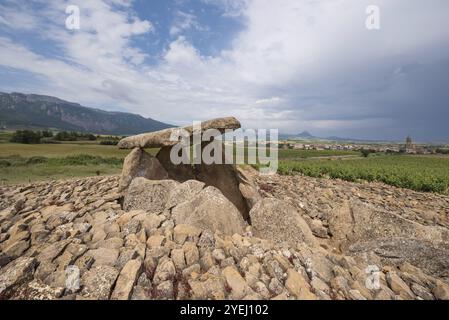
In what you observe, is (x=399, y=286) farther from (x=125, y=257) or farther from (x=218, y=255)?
(x=125, y=257)

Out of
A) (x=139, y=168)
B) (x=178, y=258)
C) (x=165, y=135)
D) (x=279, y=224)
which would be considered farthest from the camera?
(x=139, y=168)

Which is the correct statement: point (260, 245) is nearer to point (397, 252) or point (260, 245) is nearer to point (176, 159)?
point (397, 252)

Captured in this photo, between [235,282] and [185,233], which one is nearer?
[235,282]

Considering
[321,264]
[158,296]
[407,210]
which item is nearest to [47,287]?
[158,296]

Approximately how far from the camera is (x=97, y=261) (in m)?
4.89

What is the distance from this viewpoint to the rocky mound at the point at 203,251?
14.4 ft

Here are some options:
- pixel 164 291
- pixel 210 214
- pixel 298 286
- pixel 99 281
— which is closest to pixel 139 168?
pixel 210 214

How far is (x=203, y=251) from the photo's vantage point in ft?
17.6

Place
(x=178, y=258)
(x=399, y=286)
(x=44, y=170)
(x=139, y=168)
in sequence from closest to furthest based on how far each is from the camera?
(x=399, y=286)
(x=178, y=258)
(x=139, y=168)
(x=44, y=170)

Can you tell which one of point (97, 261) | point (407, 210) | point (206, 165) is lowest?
point (407, 210)

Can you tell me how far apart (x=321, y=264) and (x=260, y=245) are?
50.2 inches

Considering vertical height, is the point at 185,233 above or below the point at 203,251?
above

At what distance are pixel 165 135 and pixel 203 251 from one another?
4765mm

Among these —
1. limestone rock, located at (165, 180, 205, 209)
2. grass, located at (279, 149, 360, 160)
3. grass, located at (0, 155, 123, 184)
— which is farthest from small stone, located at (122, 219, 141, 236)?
grass, located at (279, 149, 360, 160)
